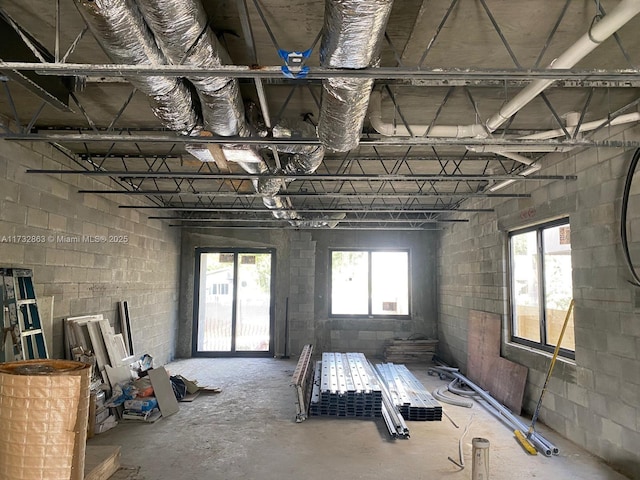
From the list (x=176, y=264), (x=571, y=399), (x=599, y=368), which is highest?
(x=176, y=264)

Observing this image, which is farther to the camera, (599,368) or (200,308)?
(200,308)

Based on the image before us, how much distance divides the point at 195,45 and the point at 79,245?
16.1 feet

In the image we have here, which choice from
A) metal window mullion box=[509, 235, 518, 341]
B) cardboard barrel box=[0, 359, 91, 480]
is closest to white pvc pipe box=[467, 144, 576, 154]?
metal window mullion box=[509, 235, 518, 341]

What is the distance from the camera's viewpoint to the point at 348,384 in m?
6.36

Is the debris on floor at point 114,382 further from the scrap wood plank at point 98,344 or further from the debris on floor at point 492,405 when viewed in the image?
the debris on floor at point 492,405

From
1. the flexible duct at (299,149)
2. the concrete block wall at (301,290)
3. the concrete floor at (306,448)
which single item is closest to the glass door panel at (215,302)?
the concrete block wall at (301,290)

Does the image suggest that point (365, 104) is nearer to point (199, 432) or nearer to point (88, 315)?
point (199, 432)

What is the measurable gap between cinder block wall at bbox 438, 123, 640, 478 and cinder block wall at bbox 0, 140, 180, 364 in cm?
658

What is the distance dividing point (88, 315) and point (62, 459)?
4171 millimetres

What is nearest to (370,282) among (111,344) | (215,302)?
(215,302)

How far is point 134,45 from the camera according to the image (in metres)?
2.44

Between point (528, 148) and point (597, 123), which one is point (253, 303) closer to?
point (528, 148)

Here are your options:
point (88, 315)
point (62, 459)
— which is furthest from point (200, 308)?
point (62, 459)

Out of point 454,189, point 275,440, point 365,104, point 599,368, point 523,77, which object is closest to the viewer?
point 523,77
